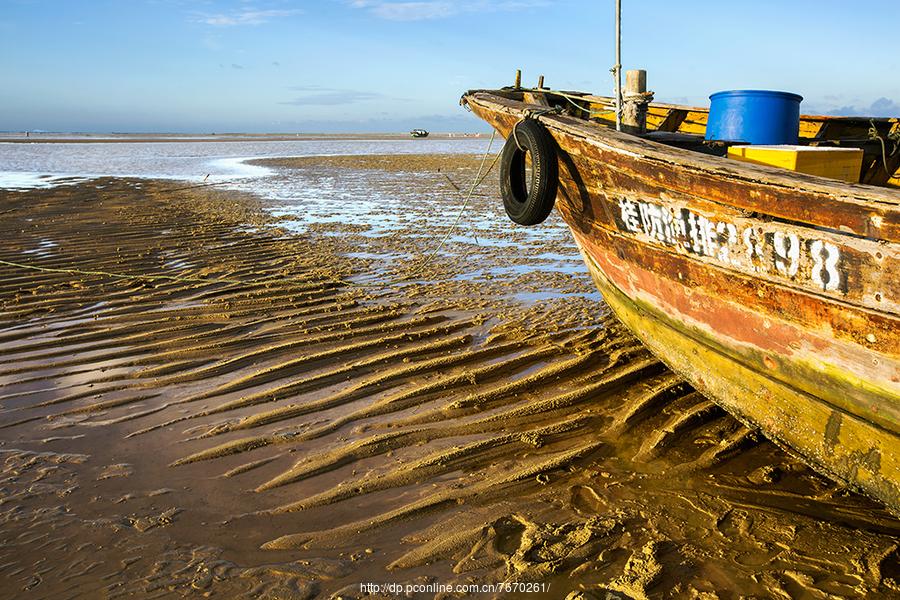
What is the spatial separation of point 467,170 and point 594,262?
2179cm

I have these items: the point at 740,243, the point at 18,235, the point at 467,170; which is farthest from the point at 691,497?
the point at 467,170

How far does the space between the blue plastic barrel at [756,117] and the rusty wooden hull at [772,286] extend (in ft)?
4.18

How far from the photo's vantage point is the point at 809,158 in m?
3.68

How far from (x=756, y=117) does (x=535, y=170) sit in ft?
6.03

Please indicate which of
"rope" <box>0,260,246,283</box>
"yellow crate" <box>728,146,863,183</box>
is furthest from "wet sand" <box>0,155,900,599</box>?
"yellow crate" <box>728,146,863,183</box>

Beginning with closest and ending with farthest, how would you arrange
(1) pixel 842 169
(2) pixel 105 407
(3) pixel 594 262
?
(1) pixel 842 169 < (2) pixel 105 407 < (3) pixel 594 262

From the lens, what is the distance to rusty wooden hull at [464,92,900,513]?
2709 mm

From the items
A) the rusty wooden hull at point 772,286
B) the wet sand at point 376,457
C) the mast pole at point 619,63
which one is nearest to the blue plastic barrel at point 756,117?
the mast pole at point 619,63

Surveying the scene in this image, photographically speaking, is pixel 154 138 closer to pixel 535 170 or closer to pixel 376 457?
pixel 535 170

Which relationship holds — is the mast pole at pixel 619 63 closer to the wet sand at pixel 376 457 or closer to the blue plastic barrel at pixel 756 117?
the blue plastic barrel at pixel 756 117

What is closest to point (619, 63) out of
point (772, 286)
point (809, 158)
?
point (809, 158)

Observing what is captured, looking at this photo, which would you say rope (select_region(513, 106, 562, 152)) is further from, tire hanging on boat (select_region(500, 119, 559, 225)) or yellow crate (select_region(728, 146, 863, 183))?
yellow crate (select_region(728, 146, 863, 183))

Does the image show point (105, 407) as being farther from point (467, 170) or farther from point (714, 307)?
point (467, 170)

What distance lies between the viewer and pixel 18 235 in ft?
33.5
